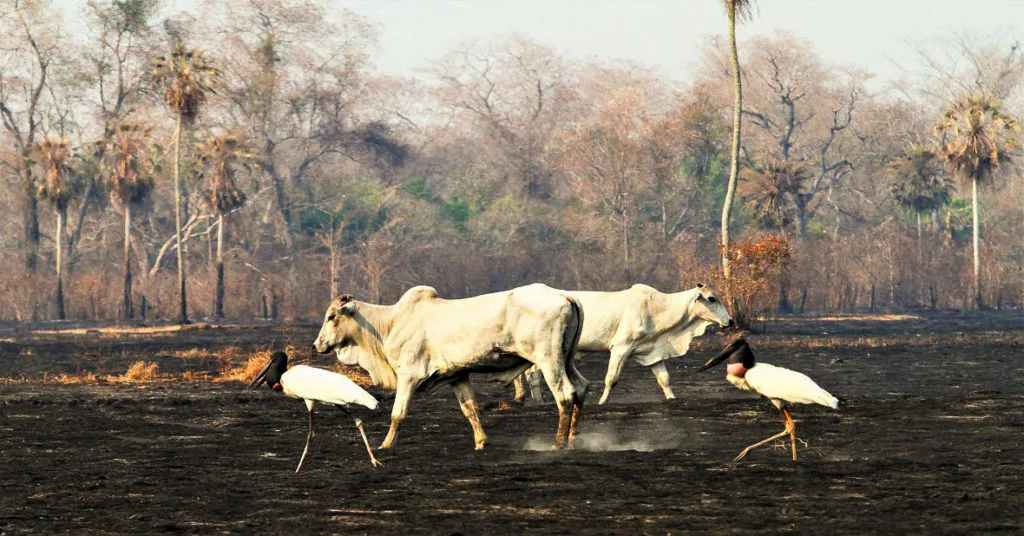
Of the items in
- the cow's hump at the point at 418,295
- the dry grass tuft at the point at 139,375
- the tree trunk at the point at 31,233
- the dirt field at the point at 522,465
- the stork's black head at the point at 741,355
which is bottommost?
the dirt field at the point at 522,465

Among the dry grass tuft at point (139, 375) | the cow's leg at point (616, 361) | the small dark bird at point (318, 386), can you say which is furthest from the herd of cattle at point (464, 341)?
the dry grass tuft at point (139, 375)

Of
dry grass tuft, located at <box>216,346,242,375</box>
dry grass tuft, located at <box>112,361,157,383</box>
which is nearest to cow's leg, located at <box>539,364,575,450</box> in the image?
dry grass tuft, located at <box>112,361,157,383</box>

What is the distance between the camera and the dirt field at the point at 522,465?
10.9m

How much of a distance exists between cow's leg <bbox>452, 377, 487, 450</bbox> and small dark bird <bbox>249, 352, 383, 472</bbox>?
1.20m

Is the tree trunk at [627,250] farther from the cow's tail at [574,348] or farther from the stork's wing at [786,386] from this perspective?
the stork's wing at [786,386]

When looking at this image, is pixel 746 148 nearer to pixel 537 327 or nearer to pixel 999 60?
pixel 999 60

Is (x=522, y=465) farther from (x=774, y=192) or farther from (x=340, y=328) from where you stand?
(x=774, y=192)

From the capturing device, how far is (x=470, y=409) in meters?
14.9

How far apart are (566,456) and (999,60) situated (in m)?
81.0

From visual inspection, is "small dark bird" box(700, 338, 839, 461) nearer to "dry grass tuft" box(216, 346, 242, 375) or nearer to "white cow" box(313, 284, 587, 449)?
"white cow" box(313, 284, 587, 449)

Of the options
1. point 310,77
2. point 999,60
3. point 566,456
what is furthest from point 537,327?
point 999,60

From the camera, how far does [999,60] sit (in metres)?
88.8

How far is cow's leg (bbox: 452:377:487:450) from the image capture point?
14.9m

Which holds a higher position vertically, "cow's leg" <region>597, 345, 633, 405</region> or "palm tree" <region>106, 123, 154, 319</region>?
"palm tree" <region>106, 123, 154, 319</region>
